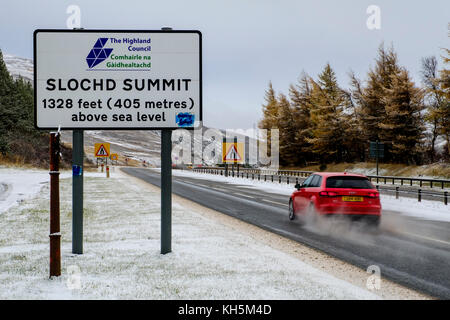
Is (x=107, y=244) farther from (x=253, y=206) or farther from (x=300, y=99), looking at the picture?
(x=300, y=99)

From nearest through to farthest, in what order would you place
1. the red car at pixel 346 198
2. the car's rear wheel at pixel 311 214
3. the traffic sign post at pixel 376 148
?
the red car at pixel 346 198 → the car's rear wheel at pixel 311 214 → the traffic sign post at pixel 376 148

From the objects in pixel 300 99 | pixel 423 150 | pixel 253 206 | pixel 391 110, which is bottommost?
pixel 253 206

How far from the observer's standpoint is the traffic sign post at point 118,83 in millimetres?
7297

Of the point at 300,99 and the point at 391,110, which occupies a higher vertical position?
the point at 300,99

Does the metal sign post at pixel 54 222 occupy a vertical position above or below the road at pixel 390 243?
above

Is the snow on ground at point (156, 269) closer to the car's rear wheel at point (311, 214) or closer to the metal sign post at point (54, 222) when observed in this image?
the metal sign post at point (54, 222)

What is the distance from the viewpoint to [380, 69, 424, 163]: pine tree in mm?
Result: 47281

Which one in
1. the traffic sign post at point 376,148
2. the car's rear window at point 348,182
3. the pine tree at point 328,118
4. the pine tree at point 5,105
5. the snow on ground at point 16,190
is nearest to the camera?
the car's rear window at point 348,182

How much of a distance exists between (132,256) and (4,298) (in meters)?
2.55

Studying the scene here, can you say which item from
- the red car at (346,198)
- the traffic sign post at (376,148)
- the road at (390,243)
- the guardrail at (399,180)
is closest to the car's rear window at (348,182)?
the red car at (346,198)

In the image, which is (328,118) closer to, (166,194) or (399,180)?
(399,180)

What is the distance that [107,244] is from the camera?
858 cm
